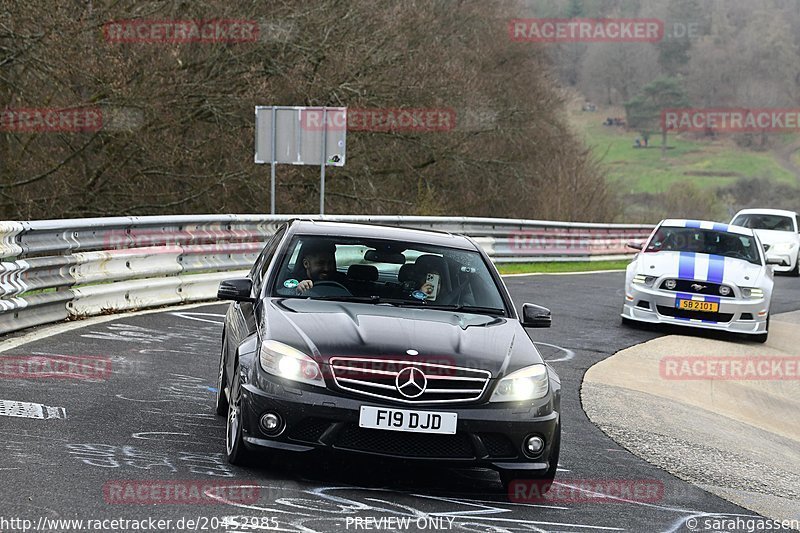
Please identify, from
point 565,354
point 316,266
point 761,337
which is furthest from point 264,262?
point 761,337

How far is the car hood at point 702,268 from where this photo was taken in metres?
16.2

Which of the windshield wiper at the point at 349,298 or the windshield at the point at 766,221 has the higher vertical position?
the windshield wiper at the point at 349,298

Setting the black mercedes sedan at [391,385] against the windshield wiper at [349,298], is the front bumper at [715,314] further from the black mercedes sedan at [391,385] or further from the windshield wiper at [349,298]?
the windshield wiper at [349,298]

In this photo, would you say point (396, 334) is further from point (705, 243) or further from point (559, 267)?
point (559, 267)

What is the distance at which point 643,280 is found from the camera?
1634 centimetres

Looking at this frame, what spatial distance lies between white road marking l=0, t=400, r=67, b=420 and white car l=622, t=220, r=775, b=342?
31.6ft

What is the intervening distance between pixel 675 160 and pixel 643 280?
108469 mm

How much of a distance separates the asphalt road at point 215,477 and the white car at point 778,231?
2175 centimetres

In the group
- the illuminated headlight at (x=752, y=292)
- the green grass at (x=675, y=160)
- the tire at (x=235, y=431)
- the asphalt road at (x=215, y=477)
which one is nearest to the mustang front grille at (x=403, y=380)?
the asphalt road at (x=215, y=477)

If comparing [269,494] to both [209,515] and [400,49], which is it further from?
[400,49]

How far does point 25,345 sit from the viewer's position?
10.9 meters

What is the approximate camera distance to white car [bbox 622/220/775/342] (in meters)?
16.0

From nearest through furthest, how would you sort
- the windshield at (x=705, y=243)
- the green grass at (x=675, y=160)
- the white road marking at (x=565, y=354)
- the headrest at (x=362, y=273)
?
the headrest at (x=362, y=273), the white road marking at (x=565, y=354), the windshield at (x=705, y=243), the green grass at (x=675, y=160)

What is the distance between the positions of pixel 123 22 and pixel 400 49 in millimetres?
9771
